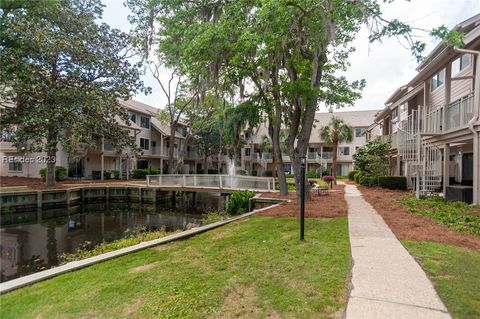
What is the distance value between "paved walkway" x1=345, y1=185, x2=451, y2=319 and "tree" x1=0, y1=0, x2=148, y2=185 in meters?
19.4

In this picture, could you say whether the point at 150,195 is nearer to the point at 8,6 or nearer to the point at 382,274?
the point at 8,6

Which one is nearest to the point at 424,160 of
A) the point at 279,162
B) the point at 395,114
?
the point at 279,162

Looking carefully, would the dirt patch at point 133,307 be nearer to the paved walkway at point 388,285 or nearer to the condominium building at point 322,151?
the paved walkway at point 388,285

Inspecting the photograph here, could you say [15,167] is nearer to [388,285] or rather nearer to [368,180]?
[368,180]

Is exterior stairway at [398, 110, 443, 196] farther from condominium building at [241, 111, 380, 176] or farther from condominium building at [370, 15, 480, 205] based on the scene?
condominium building at [241, 111, 380, 176]

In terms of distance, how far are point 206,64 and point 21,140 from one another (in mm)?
14398

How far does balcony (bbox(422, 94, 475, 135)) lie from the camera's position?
1172cm

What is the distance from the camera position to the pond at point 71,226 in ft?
33.7

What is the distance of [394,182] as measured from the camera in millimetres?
19750

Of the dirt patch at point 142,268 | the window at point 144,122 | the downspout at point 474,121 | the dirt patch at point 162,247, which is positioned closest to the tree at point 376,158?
the downspout at point 474,121

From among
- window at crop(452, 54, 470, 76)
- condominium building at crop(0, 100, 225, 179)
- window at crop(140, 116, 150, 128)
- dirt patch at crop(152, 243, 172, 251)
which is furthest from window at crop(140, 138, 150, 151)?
window at crop(452, 54, 470, 76)

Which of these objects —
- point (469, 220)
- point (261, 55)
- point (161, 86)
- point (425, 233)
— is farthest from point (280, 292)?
point (161, 86)

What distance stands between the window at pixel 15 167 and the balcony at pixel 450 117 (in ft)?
113

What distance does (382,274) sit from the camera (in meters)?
4.76
